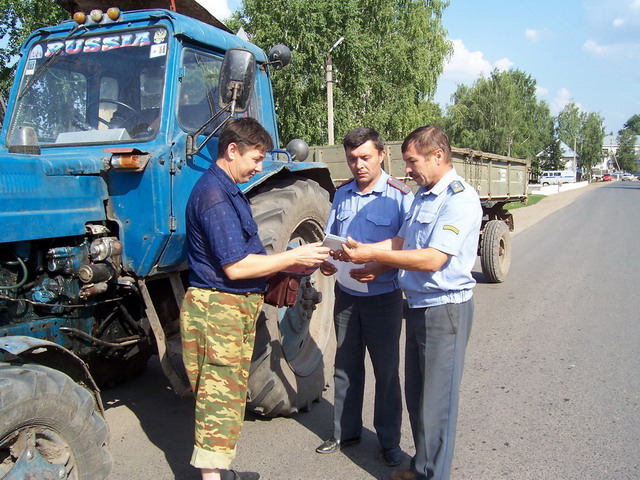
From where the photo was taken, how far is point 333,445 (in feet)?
11.9

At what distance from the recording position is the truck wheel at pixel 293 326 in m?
3.66

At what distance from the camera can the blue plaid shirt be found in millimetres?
2668

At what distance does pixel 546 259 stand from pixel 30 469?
33.8 feet

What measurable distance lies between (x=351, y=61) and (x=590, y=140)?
83.6 m

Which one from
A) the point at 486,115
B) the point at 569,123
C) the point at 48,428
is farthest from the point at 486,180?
the point at 569,123

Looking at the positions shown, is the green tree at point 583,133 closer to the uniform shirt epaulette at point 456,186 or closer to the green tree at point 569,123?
Result: the green tree at point 569,123

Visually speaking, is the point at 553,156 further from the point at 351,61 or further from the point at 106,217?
the point at 106,217

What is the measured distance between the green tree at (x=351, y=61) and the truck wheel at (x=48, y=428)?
15964 millimetres

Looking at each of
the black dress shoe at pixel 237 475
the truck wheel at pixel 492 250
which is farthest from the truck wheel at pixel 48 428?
the truck wheel at pixel 492 250

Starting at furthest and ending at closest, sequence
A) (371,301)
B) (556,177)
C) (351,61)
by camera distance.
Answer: (556,177)
(351,61)
(371,301)

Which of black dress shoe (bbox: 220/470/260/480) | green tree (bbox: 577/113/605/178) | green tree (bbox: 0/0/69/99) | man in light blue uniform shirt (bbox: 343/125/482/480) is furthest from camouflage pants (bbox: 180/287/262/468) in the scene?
green tree (bbox: 577/113/605/178)

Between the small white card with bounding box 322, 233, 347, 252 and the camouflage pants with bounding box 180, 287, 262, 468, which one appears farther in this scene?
the small white card with bounding box 322, 233, 347, 252

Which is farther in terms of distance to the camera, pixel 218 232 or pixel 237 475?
pixel 237 475

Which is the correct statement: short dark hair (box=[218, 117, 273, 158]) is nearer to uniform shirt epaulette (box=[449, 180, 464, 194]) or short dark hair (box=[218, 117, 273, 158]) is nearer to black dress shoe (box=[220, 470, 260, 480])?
uniform shirt epaulette (box=[449, 180, 464, 194])
